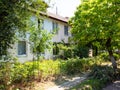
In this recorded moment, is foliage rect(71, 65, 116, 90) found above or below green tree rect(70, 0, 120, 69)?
below

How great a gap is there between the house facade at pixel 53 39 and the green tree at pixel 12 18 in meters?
1.86

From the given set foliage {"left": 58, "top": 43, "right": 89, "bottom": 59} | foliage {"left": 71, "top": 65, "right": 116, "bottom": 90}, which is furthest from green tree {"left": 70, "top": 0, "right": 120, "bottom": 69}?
foliage {"left": 58, "top": 43, "right": 89, "bottom": 59}

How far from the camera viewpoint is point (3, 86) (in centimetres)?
1108

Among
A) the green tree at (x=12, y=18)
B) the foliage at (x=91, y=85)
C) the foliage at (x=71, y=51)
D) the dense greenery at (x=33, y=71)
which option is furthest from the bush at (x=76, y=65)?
the green tree at (x=12, y=18)

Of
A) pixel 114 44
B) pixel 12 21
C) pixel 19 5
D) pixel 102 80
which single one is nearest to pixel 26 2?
pixel 19 5

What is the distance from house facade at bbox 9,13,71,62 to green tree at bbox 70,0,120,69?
2.26 metres

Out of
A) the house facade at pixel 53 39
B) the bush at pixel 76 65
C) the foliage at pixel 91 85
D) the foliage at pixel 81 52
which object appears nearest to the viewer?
the foliage at pixel 91 85

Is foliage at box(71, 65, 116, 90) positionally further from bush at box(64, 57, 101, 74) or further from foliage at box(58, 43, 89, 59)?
foliage at box(58, 43, 89, 59)

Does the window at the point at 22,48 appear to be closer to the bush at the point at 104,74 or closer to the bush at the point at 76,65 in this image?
the bush at the point at 76,65

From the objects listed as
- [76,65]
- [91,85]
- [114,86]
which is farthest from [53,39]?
[91,85]

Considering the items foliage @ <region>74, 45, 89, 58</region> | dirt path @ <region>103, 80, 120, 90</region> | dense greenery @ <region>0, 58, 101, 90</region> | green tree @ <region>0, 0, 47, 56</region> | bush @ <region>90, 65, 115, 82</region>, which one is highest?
green tree @ <region>0, 0, 47, 56</region>

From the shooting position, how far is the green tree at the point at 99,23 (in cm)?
1652

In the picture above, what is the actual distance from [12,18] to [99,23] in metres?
7.41

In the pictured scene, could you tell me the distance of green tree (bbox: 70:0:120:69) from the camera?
650 inches
